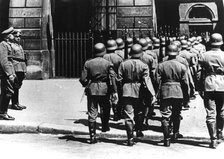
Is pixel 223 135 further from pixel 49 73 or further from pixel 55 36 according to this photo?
pixel 55 36

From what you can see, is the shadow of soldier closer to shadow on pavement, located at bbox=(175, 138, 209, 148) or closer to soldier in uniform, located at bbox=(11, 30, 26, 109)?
shadow on pavement, located at bbox=(175, 138, 209, 148)

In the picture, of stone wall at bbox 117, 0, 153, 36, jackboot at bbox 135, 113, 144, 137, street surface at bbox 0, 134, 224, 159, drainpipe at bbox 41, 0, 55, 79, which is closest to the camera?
street surface at bbox 0, 134, 224, 159

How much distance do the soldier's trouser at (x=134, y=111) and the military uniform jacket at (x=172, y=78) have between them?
57 centimetres

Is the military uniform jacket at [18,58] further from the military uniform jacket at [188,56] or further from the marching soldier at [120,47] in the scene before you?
the military uniform jacket at [188,56]

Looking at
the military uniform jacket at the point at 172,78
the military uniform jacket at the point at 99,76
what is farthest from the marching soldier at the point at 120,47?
the military uniform jacket at the point at 172,78

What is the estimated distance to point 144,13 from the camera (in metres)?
16.9

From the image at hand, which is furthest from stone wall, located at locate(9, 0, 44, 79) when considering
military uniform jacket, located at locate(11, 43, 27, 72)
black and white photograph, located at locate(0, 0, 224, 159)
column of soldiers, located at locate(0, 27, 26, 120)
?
military uniform jacket, located at locate(11, 43, 27, 72)

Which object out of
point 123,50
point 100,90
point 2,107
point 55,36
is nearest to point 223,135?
point 100,90

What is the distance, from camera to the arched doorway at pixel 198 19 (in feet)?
69.2

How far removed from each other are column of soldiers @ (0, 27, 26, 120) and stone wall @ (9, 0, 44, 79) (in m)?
6.76

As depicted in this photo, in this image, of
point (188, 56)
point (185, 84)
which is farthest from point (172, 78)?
point (188, 56)

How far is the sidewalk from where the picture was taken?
8.18 metres

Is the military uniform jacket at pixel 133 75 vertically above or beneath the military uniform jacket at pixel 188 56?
beneath

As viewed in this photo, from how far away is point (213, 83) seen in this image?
23.4 ft
